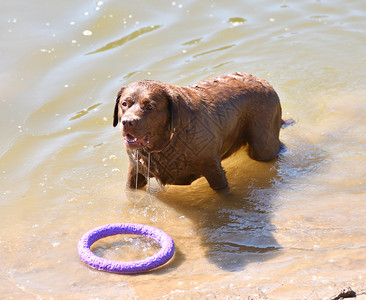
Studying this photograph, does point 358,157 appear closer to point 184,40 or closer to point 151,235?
point 151,235

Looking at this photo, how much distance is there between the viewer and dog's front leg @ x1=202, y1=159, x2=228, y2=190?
5.84m

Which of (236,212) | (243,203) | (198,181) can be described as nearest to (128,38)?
(198,181)

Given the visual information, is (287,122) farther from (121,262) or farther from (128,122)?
(121,262)

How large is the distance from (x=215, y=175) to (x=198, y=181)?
0.65 m

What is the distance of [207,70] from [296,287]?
5.54 meters

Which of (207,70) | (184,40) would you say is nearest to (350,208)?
(207,70)

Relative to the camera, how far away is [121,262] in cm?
484

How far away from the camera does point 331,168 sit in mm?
6750

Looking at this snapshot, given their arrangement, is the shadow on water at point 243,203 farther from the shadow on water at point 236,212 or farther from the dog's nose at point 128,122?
the dog's nose at point 128,122

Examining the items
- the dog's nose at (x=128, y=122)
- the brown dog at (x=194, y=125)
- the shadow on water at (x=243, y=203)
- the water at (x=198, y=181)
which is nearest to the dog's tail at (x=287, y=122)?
the water at (x=198, y=181)

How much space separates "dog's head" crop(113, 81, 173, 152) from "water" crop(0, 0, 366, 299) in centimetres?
95

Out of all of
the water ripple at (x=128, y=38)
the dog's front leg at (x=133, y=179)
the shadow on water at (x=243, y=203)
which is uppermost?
the water ripple at (x=128, y=38)

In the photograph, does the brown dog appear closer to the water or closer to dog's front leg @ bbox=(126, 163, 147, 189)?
dog's front leg @ bbox=(126, 163, 147, 189)

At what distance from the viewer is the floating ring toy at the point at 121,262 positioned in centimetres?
480
